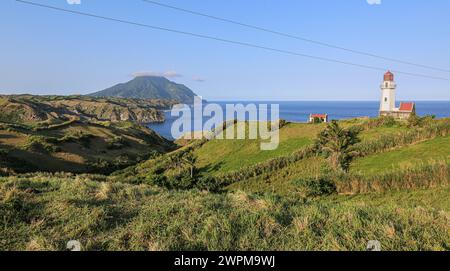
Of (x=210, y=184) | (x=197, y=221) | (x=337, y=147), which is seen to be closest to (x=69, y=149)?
(x=210, y=184)

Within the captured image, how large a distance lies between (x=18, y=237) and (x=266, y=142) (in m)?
42.9

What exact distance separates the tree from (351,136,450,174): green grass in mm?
989

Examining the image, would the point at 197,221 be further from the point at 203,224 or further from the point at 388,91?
the point at 388,91

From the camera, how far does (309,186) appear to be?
25.2m

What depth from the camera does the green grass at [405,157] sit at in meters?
27.7

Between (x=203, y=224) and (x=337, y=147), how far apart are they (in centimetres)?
2998

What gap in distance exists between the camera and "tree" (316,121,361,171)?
3288cm

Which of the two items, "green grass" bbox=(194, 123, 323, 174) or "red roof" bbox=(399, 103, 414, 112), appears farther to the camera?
"red roof" bbox=(399, 103, 414, 112)

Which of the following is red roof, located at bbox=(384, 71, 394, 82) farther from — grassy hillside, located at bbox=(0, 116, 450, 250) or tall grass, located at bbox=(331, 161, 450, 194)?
grassy hillside, located at bbox=(0, 116, 450, 250)

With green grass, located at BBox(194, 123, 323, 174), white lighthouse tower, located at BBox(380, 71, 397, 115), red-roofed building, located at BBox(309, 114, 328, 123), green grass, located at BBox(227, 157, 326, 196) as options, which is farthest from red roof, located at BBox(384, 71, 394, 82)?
green grass, located at BBox(227, 157, 326, 196)

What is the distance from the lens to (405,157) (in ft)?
98.0
